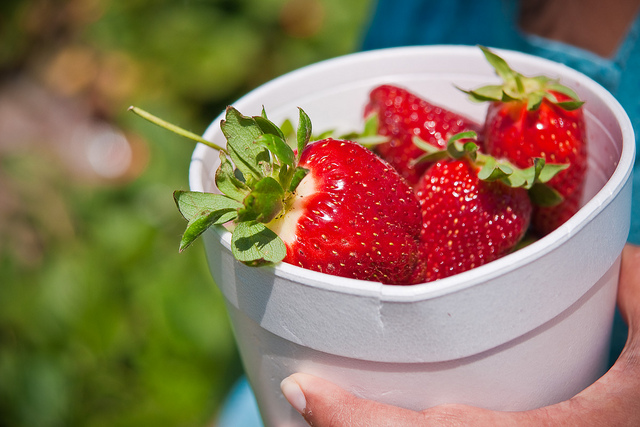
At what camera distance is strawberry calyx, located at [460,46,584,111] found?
1.83ft

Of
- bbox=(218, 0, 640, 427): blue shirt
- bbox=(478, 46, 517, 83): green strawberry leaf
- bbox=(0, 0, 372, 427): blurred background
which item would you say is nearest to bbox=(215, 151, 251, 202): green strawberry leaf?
bbox=(478, 46, 517, 83): green strawberry leaf

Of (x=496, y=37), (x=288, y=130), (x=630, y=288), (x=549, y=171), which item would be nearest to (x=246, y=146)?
(x=288, y=130)

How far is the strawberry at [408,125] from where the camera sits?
2.06 ft

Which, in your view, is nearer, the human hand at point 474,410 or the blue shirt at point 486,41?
the human hand at point 474,410

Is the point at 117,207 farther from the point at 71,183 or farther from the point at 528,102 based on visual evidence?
the point at 528,102

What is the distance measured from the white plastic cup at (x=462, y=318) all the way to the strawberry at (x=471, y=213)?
84mm

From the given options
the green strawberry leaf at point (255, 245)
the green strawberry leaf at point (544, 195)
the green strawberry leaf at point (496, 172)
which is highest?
the green strawberry leaf at point (496, 172)

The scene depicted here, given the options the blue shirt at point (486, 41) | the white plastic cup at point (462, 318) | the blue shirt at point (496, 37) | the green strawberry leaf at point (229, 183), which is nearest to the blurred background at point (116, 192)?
the blue shirt at point (486, 41)

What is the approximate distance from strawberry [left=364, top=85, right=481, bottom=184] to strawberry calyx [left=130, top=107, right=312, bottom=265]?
176 mm

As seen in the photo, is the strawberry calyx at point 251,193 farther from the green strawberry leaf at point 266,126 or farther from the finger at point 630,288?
the finger at point 630,288

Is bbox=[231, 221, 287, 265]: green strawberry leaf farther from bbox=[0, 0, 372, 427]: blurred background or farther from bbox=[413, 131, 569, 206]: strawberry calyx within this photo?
bbox=[0, 0, 372, 427]: blurred background

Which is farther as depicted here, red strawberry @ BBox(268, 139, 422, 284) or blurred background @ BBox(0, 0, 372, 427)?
blurred background @ BBox(0, 0, 372, 427)

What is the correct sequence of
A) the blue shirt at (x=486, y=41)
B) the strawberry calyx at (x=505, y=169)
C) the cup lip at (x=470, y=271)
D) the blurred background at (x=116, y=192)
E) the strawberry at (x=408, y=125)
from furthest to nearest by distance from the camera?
the blurred background at (x=116, y=192) < the blue shirt at (x=486, y=41) < the strawberry at (x=408, y=125) < the strawberry calyx at (x=505, y=169) < the cup lip at (x=470, y=271)

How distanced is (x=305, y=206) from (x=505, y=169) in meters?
0.17
